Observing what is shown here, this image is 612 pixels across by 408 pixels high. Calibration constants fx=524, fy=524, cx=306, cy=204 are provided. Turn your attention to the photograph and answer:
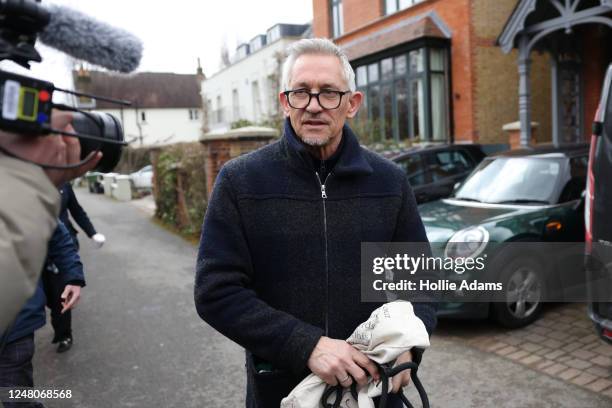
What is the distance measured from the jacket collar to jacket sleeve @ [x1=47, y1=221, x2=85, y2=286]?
180 cm

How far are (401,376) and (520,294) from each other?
3.60m

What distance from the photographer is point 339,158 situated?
2.05m

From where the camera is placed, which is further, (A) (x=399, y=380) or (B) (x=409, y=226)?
(B) (x=409, y=226)

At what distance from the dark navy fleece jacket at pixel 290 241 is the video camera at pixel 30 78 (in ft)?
2.49

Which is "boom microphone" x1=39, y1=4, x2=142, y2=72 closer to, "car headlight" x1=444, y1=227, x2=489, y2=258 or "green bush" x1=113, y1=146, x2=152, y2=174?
"car headlight" x1=444, y1=227, x2=489, y2=258

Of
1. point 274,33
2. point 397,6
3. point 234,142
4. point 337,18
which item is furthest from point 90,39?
point 274,33

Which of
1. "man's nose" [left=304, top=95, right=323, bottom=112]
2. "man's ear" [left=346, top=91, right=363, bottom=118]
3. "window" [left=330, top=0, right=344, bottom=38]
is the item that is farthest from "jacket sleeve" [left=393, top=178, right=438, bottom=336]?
"window" [left=330, top=0, right=344, bottom=38]

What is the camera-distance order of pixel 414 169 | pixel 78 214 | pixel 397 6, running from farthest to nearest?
pixel 397 6, pixel 414 169, pixel 78 214

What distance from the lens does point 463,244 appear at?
492cm

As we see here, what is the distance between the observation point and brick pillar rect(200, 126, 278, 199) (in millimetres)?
8367

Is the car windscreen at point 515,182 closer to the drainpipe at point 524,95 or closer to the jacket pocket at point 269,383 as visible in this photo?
the jacket pocket at point 269,383

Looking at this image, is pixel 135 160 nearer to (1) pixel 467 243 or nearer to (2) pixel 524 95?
(2) pixel 524 95

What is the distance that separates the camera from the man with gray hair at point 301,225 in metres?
1.88

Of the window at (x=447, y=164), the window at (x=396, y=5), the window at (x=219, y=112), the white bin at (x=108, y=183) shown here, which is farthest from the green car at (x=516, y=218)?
the window at (x=219, y=112)
